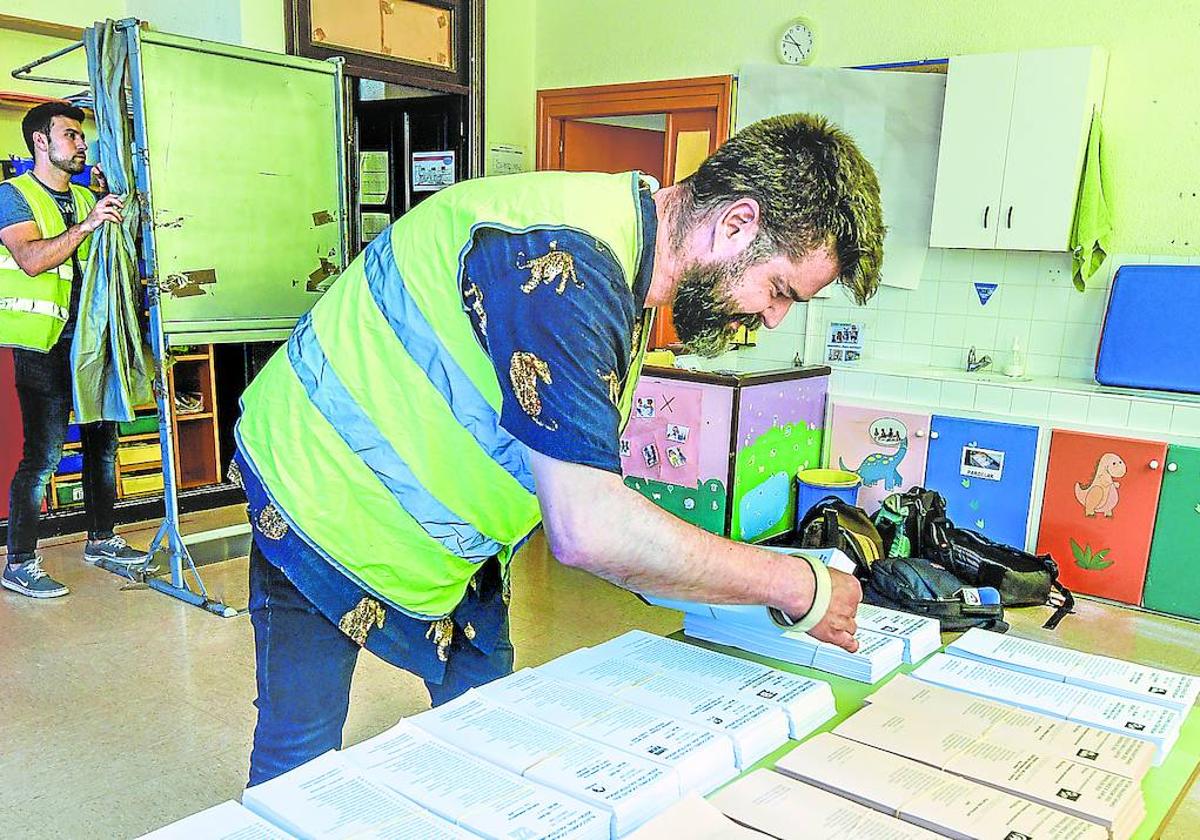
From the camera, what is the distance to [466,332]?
124 centimetres

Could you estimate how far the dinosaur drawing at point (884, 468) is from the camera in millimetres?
4203

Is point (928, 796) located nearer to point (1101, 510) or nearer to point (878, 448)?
point (1101, 510)

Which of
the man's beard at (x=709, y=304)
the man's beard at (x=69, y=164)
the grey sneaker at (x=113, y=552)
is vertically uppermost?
the man's beard at (x=69, y=164)

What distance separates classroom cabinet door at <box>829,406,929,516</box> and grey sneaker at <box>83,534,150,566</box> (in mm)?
2989

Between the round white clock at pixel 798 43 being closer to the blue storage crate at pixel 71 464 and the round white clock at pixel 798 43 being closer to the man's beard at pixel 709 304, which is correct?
the man's beard at pixel 709 304

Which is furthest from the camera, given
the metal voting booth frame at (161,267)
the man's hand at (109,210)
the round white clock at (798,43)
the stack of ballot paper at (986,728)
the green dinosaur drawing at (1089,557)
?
the round white clock at (798,43)

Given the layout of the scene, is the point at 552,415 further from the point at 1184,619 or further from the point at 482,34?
the point at 482,34

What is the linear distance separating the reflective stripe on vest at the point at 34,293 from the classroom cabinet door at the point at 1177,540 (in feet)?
13.7

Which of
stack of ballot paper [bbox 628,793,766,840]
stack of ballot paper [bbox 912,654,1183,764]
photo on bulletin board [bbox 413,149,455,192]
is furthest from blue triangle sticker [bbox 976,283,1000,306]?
stack of ballot paper [bbox 628,793,766,840]

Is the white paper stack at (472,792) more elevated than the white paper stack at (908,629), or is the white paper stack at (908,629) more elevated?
the white paper stack at (472,792)

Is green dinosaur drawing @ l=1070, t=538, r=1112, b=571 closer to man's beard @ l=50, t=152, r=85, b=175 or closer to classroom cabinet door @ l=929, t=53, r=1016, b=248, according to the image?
classroom cabinet door @ l=929, t=53, r=1016, b=248

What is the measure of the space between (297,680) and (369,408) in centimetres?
42

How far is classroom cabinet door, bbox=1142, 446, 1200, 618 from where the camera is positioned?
351 centimetres

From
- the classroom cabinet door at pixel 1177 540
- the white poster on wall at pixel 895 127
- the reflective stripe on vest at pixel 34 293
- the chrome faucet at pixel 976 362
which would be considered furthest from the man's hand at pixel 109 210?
the classroom cabinet door at pixel 1177 540
